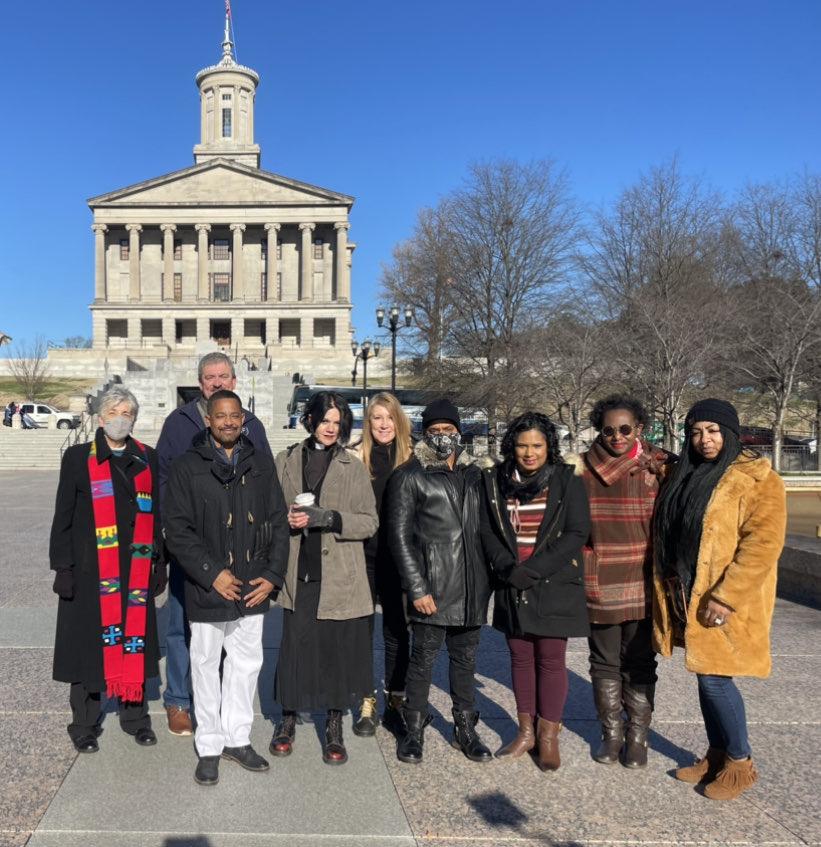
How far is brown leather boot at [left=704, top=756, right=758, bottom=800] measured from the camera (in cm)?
383

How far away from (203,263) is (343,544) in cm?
7373

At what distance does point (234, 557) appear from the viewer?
163 inches

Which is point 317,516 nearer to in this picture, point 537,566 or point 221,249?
point 537,566

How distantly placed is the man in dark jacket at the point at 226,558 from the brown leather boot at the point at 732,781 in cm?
228

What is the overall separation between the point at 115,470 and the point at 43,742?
157 cm

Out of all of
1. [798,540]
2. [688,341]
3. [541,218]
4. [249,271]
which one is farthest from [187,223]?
[798,540]

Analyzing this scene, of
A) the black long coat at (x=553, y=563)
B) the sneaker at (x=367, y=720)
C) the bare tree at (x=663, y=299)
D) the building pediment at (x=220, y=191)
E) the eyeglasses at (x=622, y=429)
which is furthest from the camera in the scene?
the building pediment at (x=220, y=191)

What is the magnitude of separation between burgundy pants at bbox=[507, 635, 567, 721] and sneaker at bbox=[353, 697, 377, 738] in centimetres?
92

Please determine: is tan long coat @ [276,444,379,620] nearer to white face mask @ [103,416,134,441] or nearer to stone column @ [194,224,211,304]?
white face mask @ [103,416,134,441]

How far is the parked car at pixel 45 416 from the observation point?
40281mm

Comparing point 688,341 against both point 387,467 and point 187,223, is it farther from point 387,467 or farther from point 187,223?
point 187,223

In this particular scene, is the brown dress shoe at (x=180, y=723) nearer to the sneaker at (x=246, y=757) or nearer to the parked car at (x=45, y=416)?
the sneaker at (x=246, y=757)

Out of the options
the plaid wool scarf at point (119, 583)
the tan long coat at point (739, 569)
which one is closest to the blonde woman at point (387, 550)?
the plaid wool scarf at point (119, 583)

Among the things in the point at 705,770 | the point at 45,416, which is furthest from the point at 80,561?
the point at 45,416
